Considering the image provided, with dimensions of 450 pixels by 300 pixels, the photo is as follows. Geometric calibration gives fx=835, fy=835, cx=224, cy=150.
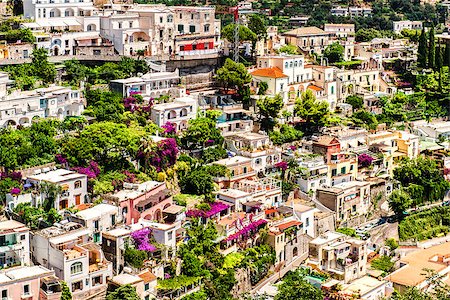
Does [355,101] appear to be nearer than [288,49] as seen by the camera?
Yes

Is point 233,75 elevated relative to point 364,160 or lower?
elevated

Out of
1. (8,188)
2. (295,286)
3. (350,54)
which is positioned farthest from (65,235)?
(350,54)

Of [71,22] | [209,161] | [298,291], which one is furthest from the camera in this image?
[71,22]

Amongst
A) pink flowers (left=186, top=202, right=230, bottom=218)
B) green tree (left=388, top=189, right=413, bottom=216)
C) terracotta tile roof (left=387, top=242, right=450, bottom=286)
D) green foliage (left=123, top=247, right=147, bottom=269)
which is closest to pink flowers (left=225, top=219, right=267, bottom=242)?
pink flowers (left=186, top=202, right=230, bottom=218)

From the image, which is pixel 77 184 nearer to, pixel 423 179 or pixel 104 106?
pixel 104 106

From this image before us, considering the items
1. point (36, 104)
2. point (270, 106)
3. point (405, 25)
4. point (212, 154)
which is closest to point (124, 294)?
point (212, 154)

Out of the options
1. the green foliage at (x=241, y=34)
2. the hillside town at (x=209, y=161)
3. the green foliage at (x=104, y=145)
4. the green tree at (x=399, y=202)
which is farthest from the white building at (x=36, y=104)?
the green tree at (x=399, y=202)
